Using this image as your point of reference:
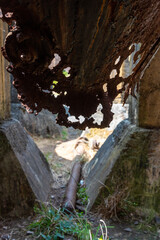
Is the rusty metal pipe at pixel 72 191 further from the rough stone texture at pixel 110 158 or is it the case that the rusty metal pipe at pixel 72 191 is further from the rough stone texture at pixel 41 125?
the rough stone texture at pixel 41 125

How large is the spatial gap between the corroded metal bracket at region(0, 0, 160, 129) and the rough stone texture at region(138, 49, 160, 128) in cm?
96

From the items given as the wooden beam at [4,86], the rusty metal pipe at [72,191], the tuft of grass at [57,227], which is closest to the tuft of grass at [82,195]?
the rusty metal pipe at [72,191]

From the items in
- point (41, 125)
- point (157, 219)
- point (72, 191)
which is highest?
point (41, 125)

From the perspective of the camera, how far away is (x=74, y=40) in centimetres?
79

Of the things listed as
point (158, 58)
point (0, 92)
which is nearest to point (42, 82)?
point (0, 92)

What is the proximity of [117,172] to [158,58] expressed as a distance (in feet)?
3.95

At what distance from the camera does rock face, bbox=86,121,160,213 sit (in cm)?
204

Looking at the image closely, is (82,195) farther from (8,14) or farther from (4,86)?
(8,14)

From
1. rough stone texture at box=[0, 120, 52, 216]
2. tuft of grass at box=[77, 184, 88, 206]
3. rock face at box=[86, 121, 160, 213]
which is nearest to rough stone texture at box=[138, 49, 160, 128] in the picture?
rock face at box=[86, 121, 160, 213]

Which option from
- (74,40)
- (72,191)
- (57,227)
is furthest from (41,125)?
(74,40)

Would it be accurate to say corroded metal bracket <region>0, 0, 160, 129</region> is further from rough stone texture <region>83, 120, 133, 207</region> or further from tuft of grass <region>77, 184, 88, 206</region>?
tuft of grass <region>77, 184, 88, 206</region>

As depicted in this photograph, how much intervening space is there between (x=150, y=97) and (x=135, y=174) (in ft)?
2.60

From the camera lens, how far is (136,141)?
2082 millimetres

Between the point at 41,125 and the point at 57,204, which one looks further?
the point at 41,125
